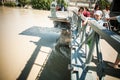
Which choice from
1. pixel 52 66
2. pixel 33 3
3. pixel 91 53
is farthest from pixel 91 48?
pixel 33 3

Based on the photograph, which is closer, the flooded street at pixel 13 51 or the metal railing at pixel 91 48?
the metal railing at pixel 91 48

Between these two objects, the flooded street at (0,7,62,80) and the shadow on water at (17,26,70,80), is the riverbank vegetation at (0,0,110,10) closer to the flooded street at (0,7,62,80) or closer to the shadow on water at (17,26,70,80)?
the flooded street at (0,7,62,80)

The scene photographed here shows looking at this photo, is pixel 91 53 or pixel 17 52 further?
pixel 17 52

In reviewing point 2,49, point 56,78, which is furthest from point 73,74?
point 2,49

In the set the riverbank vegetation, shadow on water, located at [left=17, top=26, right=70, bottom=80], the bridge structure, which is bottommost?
shadow on water, located at [left=17, top=26, right=70, bottom=80]

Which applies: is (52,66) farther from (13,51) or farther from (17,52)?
(13,51)

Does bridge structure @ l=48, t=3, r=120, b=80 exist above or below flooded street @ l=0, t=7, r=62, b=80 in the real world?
above

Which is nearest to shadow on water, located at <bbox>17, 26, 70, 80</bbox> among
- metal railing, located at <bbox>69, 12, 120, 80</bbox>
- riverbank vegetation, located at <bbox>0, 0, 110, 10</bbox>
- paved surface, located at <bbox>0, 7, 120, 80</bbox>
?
paved surface, located at <bbox>0, 7, 120, 80</bbox>

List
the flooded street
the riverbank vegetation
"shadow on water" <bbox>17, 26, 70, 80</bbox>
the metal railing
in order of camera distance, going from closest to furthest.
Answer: the metal railing
"shadow on water" <bbox>17, 26, 70, 80</bbox>
the flooded street
the riverbank vegetation

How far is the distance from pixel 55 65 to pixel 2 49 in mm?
2870

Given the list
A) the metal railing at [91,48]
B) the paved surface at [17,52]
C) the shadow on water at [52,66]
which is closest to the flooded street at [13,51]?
the paved surface at [17,52]

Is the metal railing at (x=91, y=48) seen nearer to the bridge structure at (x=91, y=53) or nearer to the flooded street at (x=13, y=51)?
the bridge structure at (x=91, y=53)

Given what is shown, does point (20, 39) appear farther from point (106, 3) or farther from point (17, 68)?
point (106, 3)

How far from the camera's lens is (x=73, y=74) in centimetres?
326
